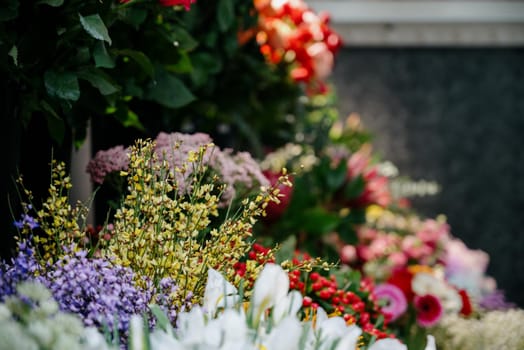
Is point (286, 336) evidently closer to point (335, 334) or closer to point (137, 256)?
point (335, 334)

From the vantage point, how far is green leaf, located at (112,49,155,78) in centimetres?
101

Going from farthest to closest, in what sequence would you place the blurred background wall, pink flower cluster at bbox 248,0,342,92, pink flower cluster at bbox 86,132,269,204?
the blurred background wall
pink flower cluster at bbox 248,0,342,92
pink flower cluster at bbox 86,132,269,204

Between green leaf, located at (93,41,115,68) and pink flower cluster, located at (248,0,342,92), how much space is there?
89 centimetres

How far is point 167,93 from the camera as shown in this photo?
1.18 meters

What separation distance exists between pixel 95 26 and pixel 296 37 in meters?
1.04

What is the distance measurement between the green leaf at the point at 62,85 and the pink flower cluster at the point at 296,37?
914mm

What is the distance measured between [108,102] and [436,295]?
89 centimetres

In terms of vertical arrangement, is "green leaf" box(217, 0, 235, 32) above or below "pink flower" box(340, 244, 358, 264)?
above

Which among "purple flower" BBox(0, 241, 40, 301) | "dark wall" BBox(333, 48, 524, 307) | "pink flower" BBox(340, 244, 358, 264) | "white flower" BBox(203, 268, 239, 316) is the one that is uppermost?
"dark wall" BBox(333, 48, 524, 307)

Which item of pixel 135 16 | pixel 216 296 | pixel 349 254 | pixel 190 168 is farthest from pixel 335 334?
pixel 349 254

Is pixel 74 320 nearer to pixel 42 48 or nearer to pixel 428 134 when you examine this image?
pixel 42 48

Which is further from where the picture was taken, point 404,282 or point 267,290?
point 404,282

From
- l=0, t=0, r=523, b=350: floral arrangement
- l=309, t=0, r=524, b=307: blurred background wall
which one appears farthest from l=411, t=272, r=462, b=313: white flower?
l=309, t=0, r=524, b=307: blurred background wall

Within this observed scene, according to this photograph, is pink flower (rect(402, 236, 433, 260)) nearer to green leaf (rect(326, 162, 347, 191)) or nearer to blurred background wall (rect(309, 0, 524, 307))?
green leaf (rect(326, 162, 347, 191))
